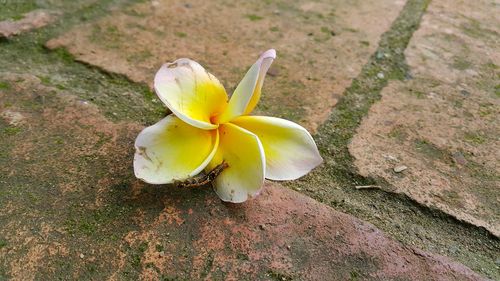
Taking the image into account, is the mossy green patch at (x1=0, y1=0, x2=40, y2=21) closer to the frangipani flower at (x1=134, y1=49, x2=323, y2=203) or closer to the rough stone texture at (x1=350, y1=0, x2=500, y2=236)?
the frangipani flower at (x1=134, y1=49, x2=323, y2=203)

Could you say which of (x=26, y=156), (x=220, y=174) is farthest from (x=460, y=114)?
(x=26, y=156)

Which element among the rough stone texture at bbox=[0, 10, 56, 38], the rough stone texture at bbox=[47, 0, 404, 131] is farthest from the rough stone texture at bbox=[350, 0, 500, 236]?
the rough stone texture at bbox=[0, 10, 56, 38]

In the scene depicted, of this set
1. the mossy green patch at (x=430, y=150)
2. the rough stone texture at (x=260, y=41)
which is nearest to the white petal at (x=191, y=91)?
the rough stone texture at (x=260, y=41)

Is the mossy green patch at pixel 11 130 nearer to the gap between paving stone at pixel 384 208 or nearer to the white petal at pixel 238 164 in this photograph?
the white petal at pixel 238 164

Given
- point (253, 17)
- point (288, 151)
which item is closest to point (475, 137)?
point (288, 151)

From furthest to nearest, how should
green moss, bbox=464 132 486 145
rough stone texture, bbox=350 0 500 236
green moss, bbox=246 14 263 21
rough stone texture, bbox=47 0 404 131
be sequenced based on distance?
green moss, bbox=246 14 263 21
rough stone texture, bbox=47 0 404 131
green moss, bbox=464 132 486 145
rough stone texture, bbox=350 0 500 236

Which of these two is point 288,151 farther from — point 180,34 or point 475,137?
point 180,34

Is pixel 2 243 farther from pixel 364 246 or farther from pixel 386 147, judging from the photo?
pixel 386 147
